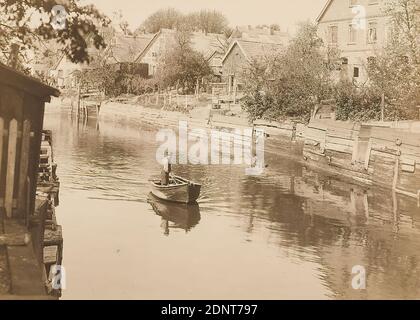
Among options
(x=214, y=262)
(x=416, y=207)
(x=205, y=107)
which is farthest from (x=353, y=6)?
(x=214, y=262)

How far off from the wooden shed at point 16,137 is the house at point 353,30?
3848 centimetres

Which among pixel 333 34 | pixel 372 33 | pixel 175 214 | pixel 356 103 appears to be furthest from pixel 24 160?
pixel 333 34

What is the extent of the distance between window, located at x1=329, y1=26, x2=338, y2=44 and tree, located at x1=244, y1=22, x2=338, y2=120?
1.27 meters

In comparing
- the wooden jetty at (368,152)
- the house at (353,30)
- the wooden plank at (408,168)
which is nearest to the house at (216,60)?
the house at (353,30)

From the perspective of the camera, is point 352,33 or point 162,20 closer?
point 352,33

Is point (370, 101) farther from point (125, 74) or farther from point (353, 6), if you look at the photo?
point (125, 74)

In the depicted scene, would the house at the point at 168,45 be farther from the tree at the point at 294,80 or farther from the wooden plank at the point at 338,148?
the wooden plank at the point at 338,148

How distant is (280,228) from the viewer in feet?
73.1

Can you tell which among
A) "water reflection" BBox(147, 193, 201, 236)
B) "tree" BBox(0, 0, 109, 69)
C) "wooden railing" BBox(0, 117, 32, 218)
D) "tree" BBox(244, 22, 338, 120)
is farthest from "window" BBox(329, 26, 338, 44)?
"wooden railing" BBox(0, 117, 32, 218)

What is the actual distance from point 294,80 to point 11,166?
118 ft

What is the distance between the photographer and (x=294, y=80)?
44281mm

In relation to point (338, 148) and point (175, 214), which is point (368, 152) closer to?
point (338, 148)

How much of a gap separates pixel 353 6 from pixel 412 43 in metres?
18.4

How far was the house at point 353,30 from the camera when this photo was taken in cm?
4625
